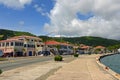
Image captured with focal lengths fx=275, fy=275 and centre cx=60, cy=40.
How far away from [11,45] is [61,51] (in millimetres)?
61845

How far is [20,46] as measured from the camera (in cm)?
11406

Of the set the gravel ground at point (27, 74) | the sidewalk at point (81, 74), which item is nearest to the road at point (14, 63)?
the gravel ground at point (27, 74)

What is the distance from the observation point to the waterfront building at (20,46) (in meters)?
108

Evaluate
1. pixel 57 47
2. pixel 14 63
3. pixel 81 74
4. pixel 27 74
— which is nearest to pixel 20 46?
pixel 57 47

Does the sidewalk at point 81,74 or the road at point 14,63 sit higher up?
the road at point 14,63

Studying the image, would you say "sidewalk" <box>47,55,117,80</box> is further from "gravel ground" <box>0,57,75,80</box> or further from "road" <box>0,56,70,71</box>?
"road" <box>0,56,70,71</box>

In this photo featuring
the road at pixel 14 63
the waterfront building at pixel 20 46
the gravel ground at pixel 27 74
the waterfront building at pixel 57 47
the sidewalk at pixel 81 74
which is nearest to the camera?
the gravel ground at pixel 27 74

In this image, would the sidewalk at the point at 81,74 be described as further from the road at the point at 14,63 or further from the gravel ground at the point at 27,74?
the road at the point at 14,63

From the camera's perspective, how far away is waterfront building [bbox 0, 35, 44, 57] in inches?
4262

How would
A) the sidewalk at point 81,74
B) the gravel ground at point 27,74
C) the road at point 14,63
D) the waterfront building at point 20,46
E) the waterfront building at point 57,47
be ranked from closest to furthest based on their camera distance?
1. the gravel ground at point 27,74
2. the sidewalk at point 81,74
3. the road at point 14,63
4. the waterfront building at point 20,46
5. the waterfront building at point 57,47

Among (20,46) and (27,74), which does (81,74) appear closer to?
(27,74)

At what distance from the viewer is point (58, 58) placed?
61.6m

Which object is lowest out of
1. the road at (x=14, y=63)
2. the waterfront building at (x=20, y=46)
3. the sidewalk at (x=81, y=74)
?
the sidewalk at (x=81, y=74)

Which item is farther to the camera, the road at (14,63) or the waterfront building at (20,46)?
the waterfront building at (20,46)
